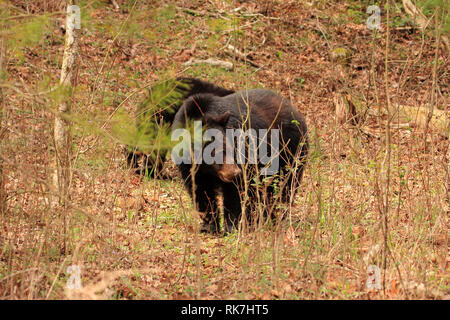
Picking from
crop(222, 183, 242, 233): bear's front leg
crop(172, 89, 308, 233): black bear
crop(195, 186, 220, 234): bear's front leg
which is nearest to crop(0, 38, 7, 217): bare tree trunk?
crop(172, 89, 308, 233): black bear

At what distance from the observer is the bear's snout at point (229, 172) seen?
5435mm

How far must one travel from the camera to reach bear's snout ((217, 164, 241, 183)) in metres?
5.44

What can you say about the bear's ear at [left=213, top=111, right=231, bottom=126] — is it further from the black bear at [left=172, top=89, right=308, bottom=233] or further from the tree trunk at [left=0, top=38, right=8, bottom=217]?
the tree trunk at [left=0, top=38, right=8, bottom=217]

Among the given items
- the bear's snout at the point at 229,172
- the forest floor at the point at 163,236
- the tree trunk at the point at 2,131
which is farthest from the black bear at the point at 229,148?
the tree trunk at the point at 2,131

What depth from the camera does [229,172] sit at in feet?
18.0

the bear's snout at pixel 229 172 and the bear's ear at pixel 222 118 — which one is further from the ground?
the bear's ear at pixel 222 118

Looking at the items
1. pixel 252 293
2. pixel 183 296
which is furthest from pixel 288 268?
pixel 183 296

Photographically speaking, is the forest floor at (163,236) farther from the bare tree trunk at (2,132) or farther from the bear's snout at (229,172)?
the bear's snout at (229,172)

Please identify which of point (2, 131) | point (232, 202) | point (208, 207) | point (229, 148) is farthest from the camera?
point (208, 207)

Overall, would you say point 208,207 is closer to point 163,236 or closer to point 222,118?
point 163,236

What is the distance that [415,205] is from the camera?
4.84 meters

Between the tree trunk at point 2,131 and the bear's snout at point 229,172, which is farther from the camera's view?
the bear's snout at point 229,172

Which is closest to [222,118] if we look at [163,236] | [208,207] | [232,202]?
[232,202]

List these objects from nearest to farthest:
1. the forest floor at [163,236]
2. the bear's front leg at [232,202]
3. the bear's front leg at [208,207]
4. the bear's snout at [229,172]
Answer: the forest floor at [163,236] < the bear's snout at [229,172] < the bear's front leg at [232,202] < the bear's front leg at [208,207]
